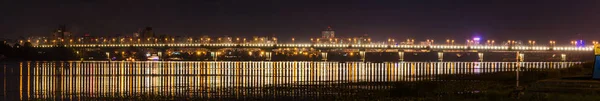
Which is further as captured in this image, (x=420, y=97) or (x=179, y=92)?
(x=179, y=92)

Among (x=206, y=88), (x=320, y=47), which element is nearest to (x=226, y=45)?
(x=320, y=47)

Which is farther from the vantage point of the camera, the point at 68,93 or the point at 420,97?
the point at 68,93

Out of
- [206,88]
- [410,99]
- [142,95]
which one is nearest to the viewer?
[410,99]

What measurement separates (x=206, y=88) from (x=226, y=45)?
105 meters

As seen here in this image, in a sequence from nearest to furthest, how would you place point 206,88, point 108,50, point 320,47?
point 206,88
point 320,47
point 108,50

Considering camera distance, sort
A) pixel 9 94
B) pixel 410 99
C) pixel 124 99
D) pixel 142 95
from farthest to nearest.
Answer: pixel 9 94
pixel 142 95
pixel 124 99
pixel 410 99

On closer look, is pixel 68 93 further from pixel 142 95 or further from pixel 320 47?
pixel 320 47

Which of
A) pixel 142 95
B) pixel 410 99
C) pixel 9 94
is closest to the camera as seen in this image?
pixel 410 99

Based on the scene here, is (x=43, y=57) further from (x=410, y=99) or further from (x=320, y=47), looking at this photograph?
(x=410, y=99)

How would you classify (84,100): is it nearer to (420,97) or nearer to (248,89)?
(248,89)

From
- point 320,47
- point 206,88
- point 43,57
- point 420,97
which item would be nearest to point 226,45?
point 320,47

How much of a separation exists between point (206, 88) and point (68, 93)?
6.44 m

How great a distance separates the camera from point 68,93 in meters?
35.2

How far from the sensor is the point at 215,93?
34.8 meters
